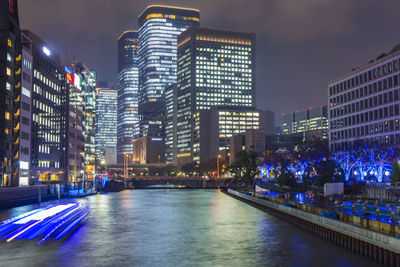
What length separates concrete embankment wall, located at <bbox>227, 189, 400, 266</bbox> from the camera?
108 ft

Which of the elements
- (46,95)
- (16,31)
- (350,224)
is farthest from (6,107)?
(350,224)

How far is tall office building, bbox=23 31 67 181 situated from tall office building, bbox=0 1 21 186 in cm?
1451

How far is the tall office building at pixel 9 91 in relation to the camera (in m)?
127

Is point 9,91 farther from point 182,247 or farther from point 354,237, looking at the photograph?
point 354,237

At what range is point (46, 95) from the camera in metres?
168

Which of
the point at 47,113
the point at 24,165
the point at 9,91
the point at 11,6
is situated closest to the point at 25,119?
the point at 9,91

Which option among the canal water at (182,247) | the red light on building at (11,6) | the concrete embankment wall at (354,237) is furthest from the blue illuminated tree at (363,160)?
the red light on building at (11,6)

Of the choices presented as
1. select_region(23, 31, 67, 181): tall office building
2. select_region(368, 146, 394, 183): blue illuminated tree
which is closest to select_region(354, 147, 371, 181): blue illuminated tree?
select_region(368, 146, 394, 183): blue illuminated tree

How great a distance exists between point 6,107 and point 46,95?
128ft

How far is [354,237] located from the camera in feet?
129

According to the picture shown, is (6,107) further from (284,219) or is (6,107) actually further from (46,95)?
(284,219)

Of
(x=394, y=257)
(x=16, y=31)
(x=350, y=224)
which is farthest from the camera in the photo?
(x=16, y=31)

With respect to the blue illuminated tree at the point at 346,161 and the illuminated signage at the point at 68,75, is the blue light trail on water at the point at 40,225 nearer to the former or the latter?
the blue illuminated tree at the point at 346,161

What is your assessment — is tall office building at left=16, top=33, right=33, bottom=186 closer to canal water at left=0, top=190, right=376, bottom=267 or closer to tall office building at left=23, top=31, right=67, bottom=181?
tall office building at left=23, top=31, right=67, bottom=181
